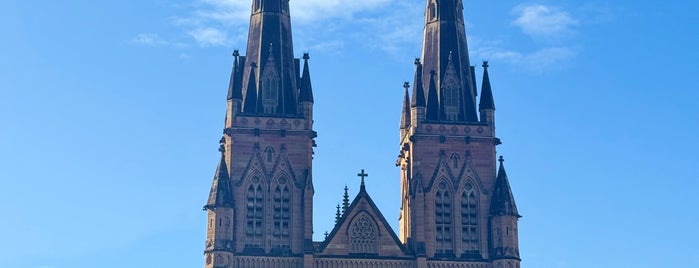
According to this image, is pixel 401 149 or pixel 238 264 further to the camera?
pixel 401 149

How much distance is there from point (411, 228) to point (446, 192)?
3.40 meters

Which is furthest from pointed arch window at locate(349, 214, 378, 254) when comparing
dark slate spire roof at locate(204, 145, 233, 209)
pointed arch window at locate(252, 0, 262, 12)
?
pointed arch window at locate(252, 0, 262, 12)

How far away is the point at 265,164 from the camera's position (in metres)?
88.3

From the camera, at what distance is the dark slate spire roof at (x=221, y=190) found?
86.0 metres

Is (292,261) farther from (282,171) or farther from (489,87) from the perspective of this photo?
(489,87)

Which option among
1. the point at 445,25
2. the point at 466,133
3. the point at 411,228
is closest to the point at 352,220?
the point at 411,228

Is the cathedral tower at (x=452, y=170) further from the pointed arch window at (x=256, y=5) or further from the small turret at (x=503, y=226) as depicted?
the pointed arch window at (x=256, y=5)

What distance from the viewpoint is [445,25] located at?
307 feet

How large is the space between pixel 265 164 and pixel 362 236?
741 centimetres

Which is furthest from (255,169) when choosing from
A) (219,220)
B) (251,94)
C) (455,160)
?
(455,160)

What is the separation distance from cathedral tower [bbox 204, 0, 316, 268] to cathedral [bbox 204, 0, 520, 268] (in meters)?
0.06

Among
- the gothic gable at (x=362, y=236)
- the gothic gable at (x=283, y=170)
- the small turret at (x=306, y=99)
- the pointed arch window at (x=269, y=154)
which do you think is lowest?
the gothic gable at (x=362, y=236)

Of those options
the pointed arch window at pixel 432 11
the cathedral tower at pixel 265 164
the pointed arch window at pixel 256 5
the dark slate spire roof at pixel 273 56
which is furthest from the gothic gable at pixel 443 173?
the pointed arch window at pixel 256 5

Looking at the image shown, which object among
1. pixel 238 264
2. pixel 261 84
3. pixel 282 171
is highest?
pixel 261 84
